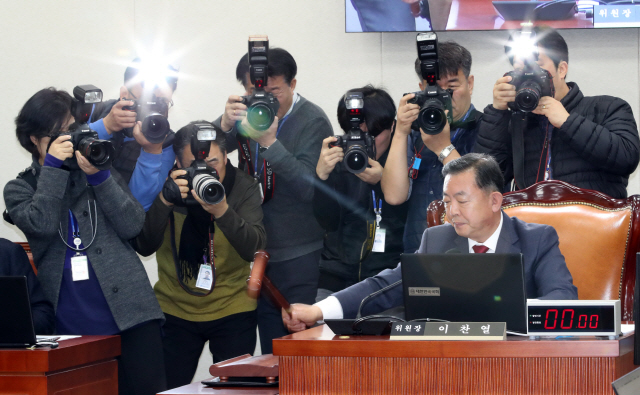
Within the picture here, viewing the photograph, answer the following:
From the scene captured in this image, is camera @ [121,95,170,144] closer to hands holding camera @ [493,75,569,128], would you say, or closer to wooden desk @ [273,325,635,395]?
hands holding camera @ [493,75,569,128]

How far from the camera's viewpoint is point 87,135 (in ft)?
8.41

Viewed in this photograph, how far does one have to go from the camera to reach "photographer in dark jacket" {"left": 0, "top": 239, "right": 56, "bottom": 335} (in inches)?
95.5

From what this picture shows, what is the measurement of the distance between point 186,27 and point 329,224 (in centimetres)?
195

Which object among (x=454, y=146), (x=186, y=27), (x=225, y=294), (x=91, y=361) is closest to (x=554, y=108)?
(x=454, y=146)

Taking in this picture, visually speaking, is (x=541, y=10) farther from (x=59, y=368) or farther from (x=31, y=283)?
(x=59, y=368)

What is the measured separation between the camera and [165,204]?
2771 millimetres

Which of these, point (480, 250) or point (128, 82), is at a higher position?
point (128, 82)

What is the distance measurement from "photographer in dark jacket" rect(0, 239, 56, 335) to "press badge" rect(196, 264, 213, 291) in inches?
21.1

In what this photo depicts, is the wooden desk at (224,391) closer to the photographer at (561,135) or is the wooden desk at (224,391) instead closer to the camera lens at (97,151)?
the camera lens at (97,151)

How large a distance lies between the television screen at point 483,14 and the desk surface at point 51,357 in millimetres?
2391

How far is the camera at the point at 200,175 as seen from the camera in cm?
265

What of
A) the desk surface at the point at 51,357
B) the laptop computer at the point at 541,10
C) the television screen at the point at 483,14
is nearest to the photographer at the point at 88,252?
the desk surface at the point at 51,357

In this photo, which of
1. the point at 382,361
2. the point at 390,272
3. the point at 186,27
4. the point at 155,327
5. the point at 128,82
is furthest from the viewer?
the point at 186,27

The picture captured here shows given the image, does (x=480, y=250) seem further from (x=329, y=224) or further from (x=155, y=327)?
(x=155, y=327)
